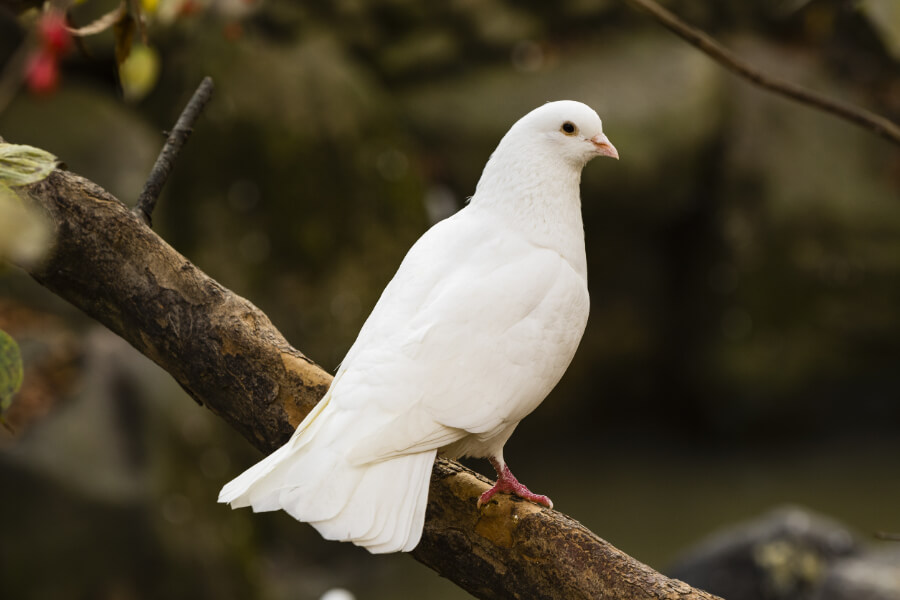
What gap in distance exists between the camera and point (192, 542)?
509cm

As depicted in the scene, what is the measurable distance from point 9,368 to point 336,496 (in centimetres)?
64

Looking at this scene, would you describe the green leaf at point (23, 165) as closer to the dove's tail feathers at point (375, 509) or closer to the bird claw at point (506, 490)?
the dove's tail feathers at point (375, 509)

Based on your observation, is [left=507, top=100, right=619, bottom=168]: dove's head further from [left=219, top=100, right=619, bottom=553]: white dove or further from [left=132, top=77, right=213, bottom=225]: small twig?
[left=132, top=77, right=213, bottom=225]: small twig

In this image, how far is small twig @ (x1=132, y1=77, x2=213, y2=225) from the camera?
2.20 m

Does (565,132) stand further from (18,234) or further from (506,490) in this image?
(18,234)

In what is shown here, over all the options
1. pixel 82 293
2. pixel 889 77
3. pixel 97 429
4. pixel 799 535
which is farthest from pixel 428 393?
pixel 889 77

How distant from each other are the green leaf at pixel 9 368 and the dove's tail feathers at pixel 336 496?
51 cm

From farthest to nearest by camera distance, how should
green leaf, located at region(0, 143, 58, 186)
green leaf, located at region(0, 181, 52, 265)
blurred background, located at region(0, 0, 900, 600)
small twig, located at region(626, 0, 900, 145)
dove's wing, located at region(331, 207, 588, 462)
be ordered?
blurred background, located at region(0, 0, 900, 600)
dove's wing, located at region(331, 207, 588, 462)
small twig, located at region(626, 0, 900, 145)
green leaf, located at region(0, 143, 58, 186)
green leaf, located at region(0, 181, 52, 265)

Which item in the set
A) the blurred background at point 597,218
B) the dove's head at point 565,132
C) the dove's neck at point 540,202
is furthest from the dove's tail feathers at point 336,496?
the blurred background at point 597,218

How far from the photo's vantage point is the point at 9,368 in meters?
1.33

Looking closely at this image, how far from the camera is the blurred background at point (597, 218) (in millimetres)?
6234

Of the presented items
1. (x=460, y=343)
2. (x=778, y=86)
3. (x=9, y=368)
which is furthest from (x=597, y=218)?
(x=9, y=368)

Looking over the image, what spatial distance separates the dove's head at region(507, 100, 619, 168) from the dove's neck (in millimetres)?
30

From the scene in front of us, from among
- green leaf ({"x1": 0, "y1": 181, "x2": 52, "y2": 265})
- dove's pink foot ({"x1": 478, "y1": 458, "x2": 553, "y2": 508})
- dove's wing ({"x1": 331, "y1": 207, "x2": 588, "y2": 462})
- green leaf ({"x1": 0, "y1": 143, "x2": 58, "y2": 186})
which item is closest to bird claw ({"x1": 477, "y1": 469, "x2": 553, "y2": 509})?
dove's pink foot ({"x1": 478, "y1": 458, "x2": 553, "y2": 508})
